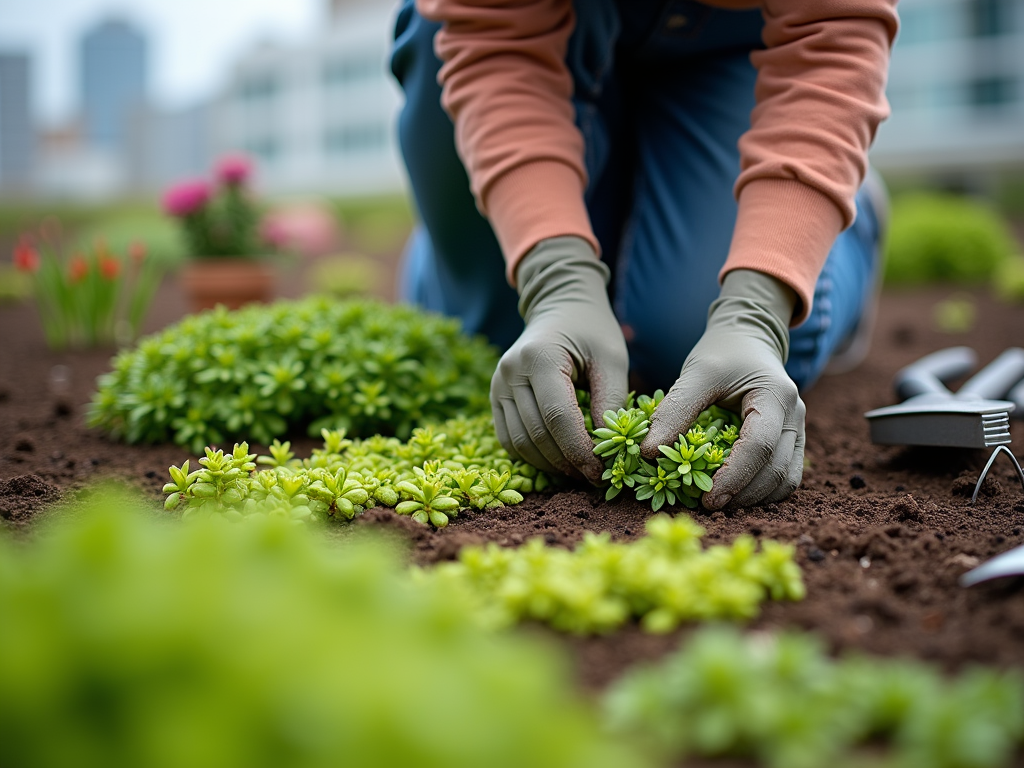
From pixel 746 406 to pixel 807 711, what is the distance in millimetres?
879

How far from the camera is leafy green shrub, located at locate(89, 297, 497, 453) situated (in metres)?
2.25

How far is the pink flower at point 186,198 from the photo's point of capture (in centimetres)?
462

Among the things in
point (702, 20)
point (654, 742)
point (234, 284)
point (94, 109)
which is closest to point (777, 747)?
point (654, 742)

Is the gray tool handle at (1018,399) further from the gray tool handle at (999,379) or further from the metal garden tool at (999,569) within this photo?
the metal garden tool at (999,569)

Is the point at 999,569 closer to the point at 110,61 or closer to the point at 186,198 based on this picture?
the point at 186,198

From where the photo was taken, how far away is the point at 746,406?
1.64 m

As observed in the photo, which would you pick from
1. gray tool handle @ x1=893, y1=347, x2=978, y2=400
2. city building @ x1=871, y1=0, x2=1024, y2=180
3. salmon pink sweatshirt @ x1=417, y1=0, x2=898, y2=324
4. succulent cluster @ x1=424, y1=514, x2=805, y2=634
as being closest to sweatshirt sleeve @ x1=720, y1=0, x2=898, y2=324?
salmon pink sweatshirt @ x1=417, y1=0, x2=898, y2=324

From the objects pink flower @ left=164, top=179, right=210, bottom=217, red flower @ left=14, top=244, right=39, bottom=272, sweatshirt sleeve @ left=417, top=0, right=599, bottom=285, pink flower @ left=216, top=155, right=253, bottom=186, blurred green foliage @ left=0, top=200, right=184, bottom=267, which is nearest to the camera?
sweatshirt sleeve @ left=417, top=0, right=599, bottom=285

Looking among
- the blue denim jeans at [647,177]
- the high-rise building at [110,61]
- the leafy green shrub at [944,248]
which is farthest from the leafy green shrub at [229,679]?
the high-rise building at [110,61]

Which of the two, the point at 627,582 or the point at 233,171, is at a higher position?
the point at 233,171

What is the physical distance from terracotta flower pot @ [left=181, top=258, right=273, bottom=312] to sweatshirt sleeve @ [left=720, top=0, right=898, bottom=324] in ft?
11.1

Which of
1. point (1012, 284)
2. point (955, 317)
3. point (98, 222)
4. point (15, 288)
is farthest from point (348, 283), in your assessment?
point (98, 222)

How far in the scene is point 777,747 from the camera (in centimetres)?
81

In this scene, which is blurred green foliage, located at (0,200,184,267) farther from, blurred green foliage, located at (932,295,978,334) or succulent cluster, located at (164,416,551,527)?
succulent cluster, located at (164,416,551,527)
